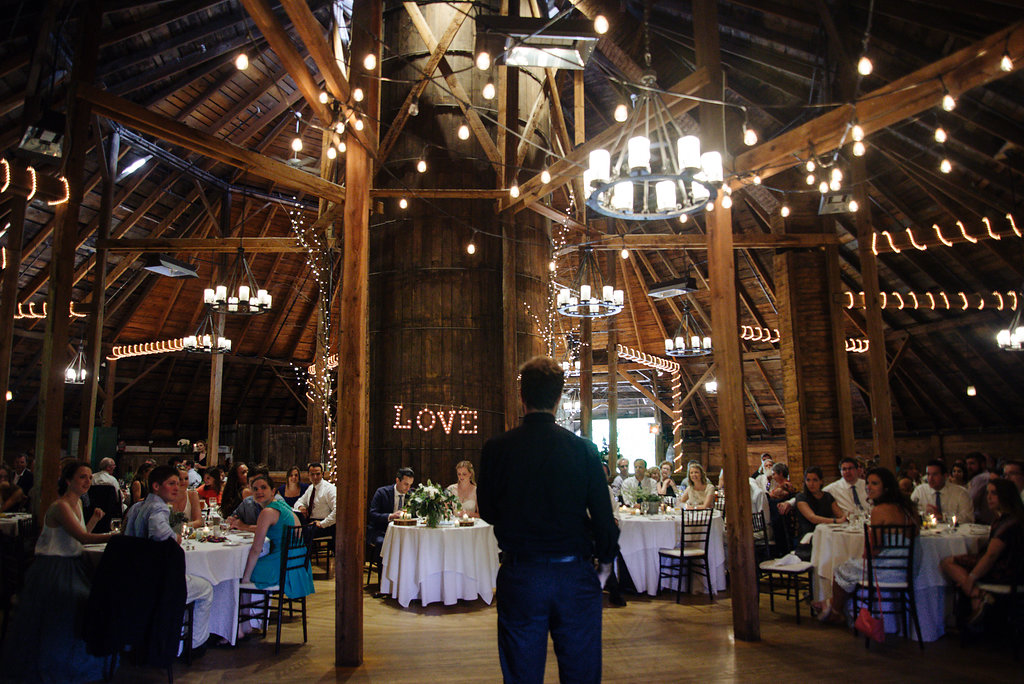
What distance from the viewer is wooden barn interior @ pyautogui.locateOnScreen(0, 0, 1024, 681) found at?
5750 millimetres

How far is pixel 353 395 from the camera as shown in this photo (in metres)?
5.42

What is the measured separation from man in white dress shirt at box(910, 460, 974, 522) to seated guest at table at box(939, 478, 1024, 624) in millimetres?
1532

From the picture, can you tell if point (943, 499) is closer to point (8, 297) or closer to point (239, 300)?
point (239, 300)

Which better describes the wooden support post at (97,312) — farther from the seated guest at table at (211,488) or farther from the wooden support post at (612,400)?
the wooden support post at (612,400)

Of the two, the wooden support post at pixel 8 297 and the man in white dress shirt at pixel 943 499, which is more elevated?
the wooden support post at pixel 8 297

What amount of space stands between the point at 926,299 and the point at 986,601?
9.35m

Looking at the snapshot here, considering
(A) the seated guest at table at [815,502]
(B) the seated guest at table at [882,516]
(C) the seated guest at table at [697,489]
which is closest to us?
(B) the seated guest at table at [882,516]

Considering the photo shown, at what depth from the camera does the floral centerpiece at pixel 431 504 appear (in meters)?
6.97

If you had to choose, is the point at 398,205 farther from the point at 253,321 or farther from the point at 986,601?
the point at 253,321

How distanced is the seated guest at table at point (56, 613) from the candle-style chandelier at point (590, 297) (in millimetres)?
7241

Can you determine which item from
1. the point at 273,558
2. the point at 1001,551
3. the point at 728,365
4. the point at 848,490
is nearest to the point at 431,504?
the point at 273,558

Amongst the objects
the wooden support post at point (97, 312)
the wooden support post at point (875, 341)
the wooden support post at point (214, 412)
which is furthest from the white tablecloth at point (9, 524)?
the wooden support post at point (875, 341)

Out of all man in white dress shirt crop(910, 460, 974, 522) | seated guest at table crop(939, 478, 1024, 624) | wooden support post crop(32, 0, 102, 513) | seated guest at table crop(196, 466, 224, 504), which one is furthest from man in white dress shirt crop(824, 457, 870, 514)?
wooden support post crop(32, 0, 102, 513)

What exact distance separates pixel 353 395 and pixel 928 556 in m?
5.10
